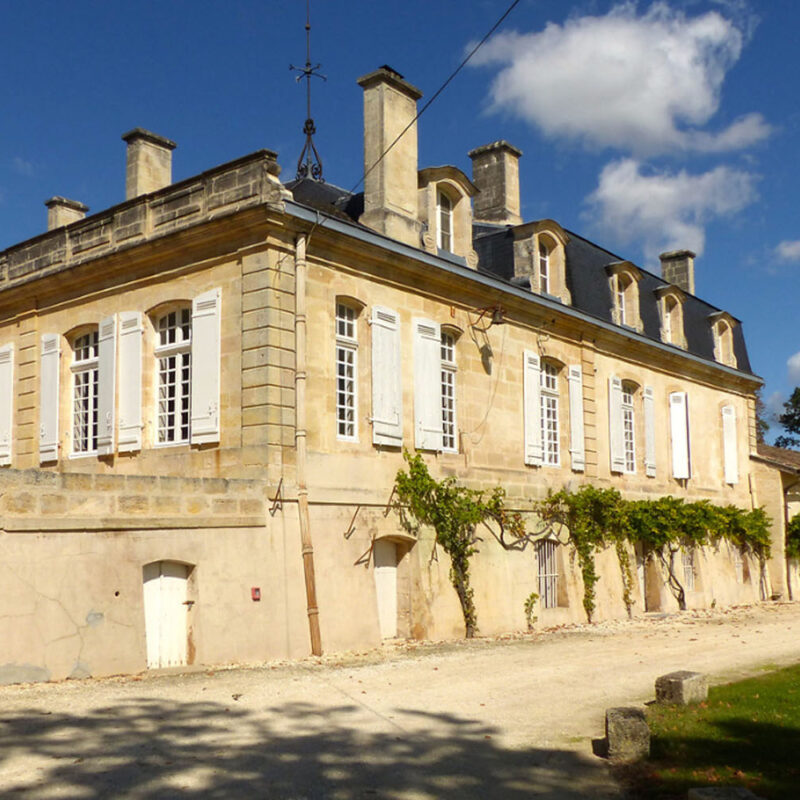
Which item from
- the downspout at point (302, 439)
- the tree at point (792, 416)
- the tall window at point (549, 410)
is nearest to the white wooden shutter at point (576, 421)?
the tall window at point (549, 410)

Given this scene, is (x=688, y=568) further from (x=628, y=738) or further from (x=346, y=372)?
(x=628, y=738)

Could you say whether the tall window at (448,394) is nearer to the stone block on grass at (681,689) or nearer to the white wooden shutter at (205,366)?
the white wooden shutter at (205,366)

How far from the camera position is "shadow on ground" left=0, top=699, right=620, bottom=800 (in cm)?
560

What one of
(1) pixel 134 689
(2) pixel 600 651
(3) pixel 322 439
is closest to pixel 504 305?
(3) pixel 322 439

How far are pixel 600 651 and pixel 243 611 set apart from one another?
428cm

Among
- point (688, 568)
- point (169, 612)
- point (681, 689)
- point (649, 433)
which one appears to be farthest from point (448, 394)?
point (688, 568)

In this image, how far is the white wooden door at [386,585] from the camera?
13914mm

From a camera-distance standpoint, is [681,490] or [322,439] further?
[681,490]

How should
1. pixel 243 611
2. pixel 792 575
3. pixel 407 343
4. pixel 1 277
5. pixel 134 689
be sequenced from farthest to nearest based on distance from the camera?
1. pixel 792 575
2. pixel 1 277
3. pixel 407 343
4. pixel 243 611
5. pixel 134 689

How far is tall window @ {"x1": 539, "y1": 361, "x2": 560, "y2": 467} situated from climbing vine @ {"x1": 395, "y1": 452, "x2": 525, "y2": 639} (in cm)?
271

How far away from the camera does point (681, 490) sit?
21.8 meters

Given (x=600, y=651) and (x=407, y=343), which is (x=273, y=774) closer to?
(x=600, y=651)

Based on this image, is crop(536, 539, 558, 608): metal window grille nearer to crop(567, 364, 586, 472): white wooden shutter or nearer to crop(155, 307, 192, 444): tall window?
crop(567, 364, 586, 472): white wooden shutter

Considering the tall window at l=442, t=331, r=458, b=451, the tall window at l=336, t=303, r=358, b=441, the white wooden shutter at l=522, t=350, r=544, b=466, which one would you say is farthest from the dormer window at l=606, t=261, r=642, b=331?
the tall window at l=336, t=303, r=358, b=441
